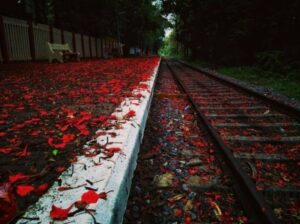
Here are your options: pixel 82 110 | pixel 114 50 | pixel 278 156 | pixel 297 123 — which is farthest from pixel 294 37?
pixel 114 50

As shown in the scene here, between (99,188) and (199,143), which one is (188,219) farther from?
(199,143)

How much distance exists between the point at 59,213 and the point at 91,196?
173mm

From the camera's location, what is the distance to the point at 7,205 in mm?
1154

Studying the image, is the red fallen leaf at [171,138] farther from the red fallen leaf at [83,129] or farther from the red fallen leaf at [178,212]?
the red fallen leaf at [178,212]

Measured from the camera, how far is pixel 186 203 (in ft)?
6.30

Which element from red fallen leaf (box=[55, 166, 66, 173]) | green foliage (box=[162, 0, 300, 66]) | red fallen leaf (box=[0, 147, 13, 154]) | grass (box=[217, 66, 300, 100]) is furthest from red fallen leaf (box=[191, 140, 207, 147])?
green foliage (box=[162, 0, 300, 66])

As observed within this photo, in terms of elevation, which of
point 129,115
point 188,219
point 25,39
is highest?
point 25,39

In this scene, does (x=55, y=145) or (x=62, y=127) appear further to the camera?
(x=62, y=127)

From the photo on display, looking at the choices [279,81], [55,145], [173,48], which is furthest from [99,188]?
[173,48]

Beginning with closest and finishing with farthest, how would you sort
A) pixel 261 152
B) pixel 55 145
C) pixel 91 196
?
pixel 91 196, pixel 55 145, pixel 261 152

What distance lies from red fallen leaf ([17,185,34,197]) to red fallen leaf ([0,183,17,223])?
0.05 m

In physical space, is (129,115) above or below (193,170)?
above

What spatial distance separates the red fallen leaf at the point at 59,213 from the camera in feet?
3.42

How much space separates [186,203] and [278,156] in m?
1.43
